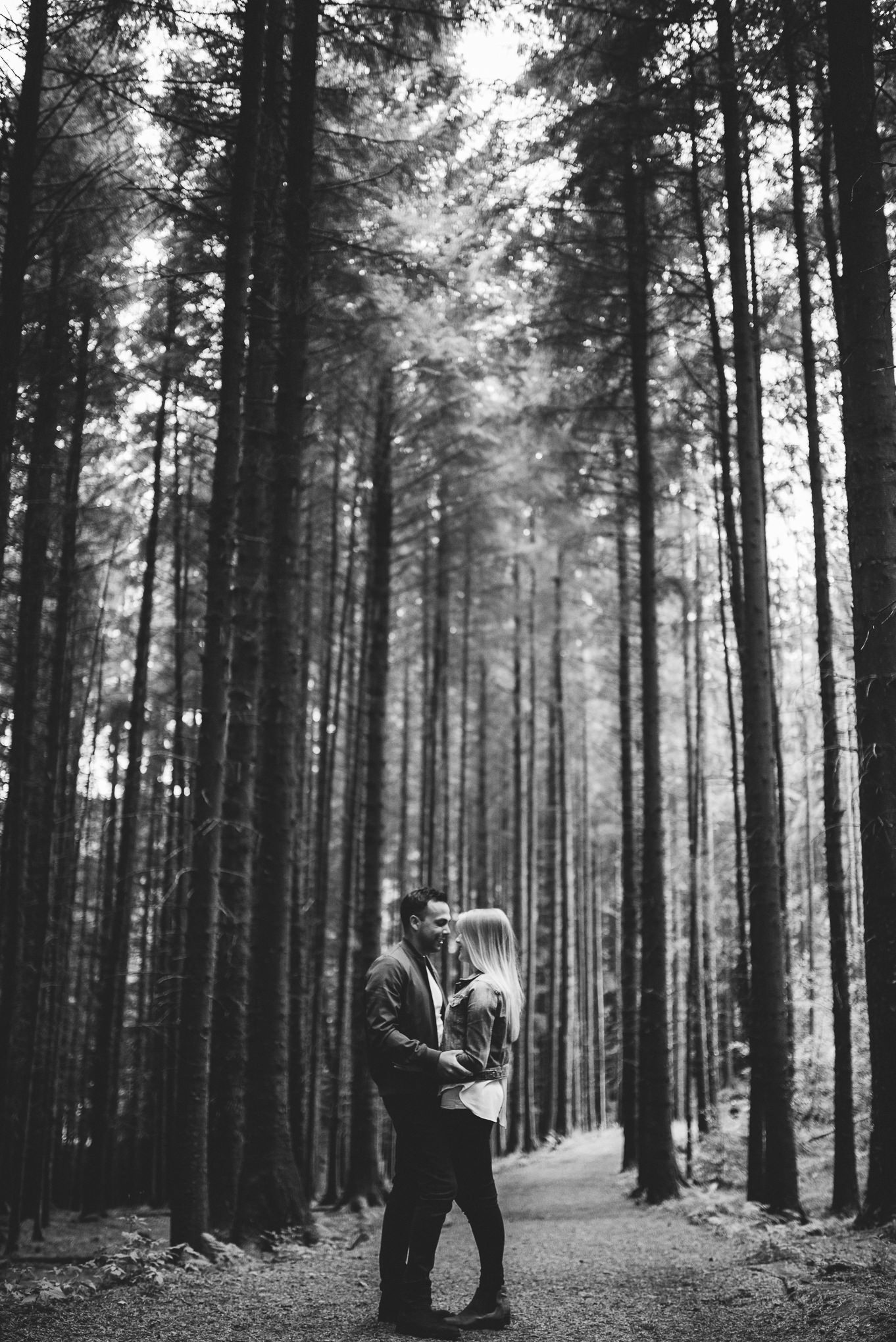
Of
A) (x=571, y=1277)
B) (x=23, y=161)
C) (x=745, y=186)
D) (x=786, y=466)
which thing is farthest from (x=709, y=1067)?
(x=23, y=161)

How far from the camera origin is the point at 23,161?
20.5ft

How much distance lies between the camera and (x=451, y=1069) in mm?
4180

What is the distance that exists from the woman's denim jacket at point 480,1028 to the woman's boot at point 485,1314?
0.98 metres

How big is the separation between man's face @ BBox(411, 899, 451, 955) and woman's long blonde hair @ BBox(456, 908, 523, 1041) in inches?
4.8

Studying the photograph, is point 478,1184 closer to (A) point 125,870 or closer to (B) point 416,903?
(B) point 416,903

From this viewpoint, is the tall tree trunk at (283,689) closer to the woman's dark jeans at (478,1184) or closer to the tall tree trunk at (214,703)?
the tall tree trunk at (214,703)

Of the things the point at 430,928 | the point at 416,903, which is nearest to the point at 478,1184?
the point at 430,928

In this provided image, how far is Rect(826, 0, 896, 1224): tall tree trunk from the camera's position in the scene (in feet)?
17.9

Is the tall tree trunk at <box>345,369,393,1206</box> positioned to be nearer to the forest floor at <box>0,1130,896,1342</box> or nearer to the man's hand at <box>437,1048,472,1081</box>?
the forest floor at <box>0,1130,896,1342</box>

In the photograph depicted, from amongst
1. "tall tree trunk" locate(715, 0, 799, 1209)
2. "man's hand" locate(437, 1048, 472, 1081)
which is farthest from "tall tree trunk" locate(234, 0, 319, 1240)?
"man's hand" locate(437, 1048, 472, 1081)

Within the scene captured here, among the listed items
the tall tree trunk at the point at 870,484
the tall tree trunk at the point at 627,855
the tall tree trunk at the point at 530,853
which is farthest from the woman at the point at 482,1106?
the tall tree trunk at the point at 530,853

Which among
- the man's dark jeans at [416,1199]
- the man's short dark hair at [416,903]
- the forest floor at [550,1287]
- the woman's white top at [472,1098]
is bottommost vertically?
the forest floor at [550,1287]

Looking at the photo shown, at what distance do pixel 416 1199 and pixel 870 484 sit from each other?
4546 millimetres

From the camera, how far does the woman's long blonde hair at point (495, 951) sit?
4.51 m
